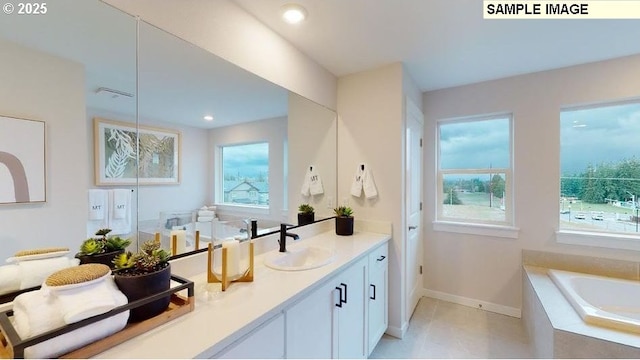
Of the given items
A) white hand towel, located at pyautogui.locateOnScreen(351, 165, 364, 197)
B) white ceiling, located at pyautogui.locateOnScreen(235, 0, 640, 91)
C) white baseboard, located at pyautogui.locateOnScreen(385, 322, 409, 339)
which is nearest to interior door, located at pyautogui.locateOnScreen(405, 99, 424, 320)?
white baseboard, located at pyautogui.locateOnScreen(385, 322, 409, 339)

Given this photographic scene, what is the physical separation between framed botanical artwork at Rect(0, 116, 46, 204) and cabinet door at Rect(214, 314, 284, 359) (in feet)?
2.77

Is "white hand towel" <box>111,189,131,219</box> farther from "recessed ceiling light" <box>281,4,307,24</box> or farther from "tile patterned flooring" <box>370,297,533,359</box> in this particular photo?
"tile patterned flooring" <box>370,297,533,359</box>

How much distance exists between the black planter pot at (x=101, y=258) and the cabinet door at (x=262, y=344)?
0.58m

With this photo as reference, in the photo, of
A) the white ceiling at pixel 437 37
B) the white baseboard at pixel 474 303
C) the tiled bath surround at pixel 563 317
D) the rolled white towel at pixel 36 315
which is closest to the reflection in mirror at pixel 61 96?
the rolled white towel at pixel 36 315

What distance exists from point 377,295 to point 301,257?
71cm

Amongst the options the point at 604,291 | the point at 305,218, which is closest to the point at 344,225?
the point at 305,218

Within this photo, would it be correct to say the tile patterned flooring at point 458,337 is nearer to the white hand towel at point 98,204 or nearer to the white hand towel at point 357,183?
the white hand towel at point 357,183

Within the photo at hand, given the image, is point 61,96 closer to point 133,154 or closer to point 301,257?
point 133,154

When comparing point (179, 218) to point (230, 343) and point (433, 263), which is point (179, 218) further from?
point (433, 263)

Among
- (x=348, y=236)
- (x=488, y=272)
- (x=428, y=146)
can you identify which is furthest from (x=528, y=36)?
(x=488, y=272)

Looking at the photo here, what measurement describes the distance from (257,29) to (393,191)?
1.64 m

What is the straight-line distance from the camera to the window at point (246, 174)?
168cm

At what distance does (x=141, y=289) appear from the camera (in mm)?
863

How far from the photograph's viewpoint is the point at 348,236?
7.46 ft
